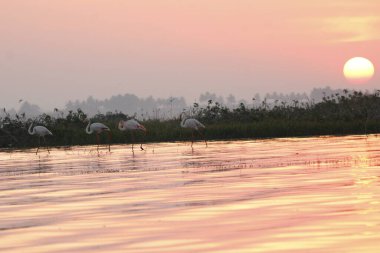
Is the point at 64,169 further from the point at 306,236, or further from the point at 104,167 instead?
the point at 306,236

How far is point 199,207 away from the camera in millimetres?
12703

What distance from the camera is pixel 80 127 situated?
150ft

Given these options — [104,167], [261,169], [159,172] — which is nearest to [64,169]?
[104,167]

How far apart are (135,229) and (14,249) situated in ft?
5.39

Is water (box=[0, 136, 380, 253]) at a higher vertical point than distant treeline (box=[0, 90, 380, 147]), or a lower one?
lower

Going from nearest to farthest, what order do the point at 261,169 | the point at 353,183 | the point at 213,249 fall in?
the point at 213,249
the point at 353,183
the point at 261,169

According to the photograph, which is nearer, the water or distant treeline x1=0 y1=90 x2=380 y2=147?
the water

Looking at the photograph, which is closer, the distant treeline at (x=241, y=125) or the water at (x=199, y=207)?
the water at (x=199, y=207)

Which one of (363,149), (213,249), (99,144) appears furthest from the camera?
(99,144)

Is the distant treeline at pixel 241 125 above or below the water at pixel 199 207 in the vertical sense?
above

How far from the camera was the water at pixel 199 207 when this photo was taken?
376 inches

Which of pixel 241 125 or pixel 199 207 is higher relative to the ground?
pixel 241 125

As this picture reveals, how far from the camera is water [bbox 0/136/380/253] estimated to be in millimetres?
9562

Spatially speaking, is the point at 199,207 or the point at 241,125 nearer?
the point at 199,207
